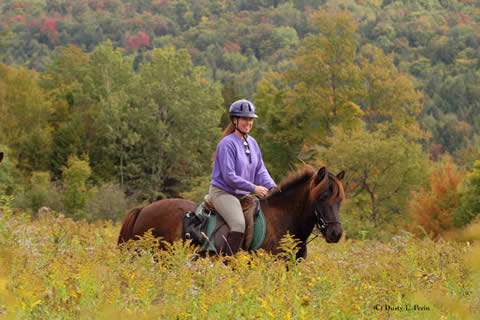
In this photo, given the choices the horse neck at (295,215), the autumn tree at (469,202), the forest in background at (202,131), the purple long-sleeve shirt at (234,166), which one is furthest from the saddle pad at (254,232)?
the autumn tree at (469,202)

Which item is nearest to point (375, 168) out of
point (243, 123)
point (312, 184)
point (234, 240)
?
point (312, 184)

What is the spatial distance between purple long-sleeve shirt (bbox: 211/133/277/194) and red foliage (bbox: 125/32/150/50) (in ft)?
546

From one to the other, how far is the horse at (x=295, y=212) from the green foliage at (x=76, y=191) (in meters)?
32.8

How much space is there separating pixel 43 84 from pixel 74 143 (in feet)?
65.2

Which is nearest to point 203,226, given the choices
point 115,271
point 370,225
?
point 115,271

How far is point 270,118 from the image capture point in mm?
52375

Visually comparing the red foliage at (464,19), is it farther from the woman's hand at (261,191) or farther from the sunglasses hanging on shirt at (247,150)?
the woman's hand at (261,191)

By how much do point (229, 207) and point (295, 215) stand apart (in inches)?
36.7

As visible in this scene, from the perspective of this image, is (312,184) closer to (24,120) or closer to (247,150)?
(247,150)

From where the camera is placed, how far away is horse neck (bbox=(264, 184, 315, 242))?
730 cm

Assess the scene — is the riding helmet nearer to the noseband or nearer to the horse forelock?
the horse forelock

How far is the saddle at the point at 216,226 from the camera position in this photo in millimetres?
7047

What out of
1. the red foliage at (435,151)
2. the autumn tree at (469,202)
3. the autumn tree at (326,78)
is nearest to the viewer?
the autumn tree at (469,202)

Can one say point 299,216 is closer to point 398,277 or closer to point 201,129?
point 398,277
